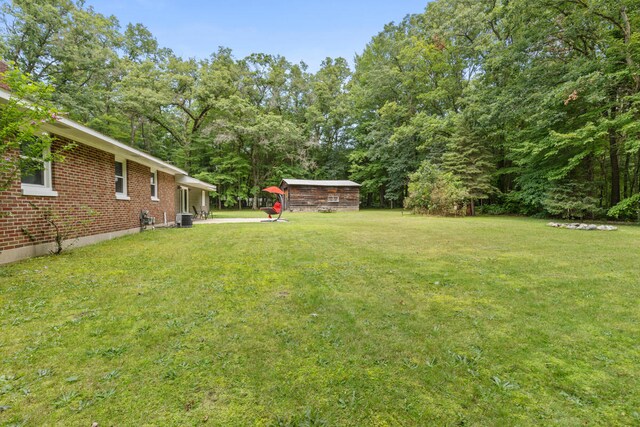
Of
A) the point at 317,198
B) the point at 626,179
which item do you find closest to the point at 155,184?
the point at 317,198

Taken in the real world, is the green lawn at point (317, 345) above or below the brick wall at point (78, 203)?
below

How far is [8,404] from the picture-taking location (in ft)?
5.73

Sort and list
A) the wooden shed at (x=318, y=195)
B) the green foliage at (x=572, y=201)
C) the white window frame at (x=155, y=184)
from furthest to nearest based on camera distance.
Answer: the wooden shed at (x=318, y=195)
the green foliage at (x=572, y=201)
the white window frame at (x=155, y=184)

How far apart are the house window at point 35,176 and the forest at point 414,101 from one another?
59.5 inches

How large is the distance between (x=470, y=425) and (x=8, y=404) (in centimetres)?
288

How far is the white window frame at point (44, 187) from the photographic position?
538 centimetres

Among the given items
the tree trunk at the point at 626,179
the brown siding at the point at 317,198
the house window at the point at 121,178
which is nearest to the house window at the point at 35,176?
the house window at the point at 121,178

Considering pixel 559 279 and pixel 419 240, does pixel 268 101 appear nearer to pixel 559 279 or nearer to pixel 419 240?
pixel 419 240

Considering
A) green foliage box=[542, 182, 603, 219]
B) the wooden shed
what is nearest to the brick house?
the wooden shed

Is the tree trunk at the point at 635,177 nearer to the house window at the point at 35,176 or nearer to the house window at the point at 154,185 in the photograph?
the house window at the point at 154,185

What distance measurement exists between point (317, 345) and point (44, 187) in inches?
273

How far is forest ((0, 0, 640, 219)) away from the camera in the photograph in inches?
539

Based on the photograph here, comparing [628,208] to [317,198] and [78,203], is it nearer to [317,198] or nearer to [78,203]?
[317,198]

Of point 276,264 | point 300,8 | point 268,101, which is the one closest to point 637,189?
point 300,8
